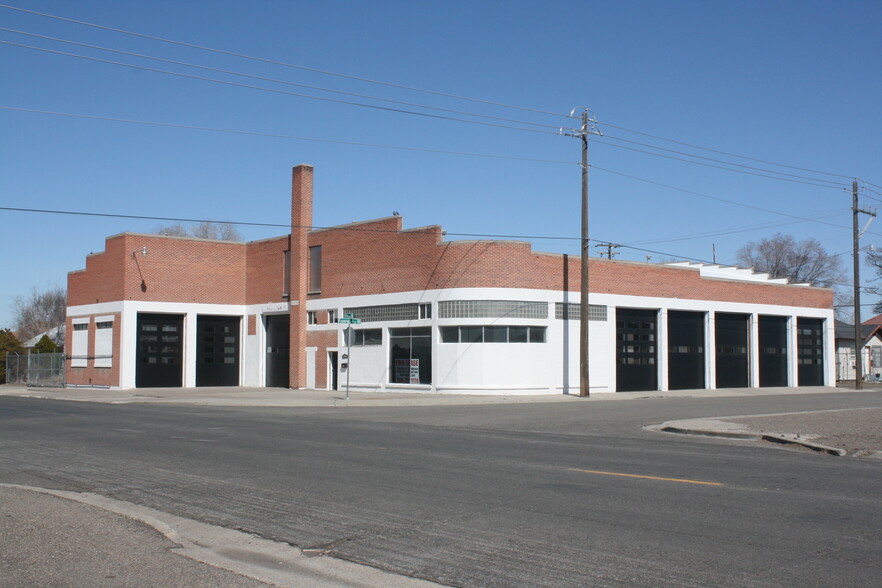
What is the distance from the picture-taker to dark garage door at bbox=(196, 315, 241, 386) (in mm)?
46688

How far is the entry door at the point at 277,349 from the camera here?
45656mm

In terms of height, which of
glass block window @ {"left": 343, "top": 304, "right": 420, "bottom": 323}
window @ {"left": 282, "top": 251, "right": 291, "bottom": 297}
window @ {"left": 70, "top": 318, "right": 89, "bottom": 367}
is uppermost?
window @ {"left": 282, "top": 251, "right": 291, "bottom": 297}

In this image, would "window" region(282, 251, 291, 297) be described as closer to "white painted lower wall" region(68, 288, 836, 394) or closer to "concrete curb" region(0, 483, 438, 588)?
"white painted lower wall" region(68, 288, 836, 394)

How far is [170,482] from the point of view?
11.2 metres

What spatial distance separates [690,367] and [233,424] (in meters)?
30.4

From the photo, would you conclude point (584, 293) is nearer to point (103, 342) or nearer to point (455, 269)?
point (455, 269)

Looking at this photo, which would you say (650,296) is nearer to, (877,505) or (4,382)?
(877,505)

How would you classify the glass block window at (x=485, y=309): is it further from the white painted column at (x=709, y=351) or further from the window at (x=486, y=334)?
the white painted column at (x=709, y=351)

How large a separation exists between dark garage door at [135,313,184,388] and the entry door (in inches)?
181

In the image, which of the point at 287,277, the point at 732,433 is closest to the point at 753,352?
the point at 287,277

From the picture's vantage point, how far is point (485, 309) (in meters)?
37.0

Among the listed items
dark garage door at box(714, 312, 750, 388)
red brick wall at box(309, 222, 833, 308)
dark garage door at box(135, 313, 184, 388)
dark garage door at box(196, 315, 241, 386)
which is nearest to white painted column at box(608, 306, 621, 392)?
red brick wall at box(309, 222, 833, 308)

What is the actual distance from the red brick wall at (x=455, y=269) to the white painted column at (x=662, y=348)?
3.62ft

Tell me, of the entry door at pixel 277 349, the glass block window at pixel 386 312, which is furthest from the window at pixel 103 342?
the glass block window at pixel 386 312
